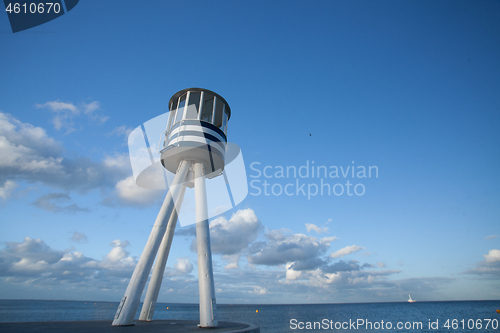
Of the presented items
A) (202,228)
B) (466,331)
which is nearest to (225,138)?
(202,228)

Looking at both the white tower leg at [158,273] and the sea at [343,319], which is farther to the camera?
the sea at [343,319]

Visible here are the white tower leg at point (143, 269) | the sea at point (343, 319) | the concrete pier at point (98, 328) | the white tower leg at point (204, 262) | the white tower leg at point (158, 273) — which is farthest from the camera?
the sea at point (343, 319)

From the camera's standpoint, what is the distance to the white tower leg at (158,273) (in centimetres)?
1559

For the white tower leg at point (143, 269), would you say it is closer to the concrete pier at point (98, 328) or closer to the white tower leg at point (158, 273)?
the concrete pier at point (98, 328)

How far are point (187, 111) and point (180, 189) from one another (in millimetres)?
5697

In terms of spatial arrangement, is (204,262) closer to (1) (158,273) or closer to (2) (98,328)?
(1) (158,273)

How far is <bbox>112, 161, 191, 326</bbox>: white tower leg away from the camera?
11961 mm

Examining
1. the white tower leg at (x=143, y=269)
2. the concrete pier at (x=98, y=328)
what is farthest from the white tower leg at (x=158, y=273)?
the concrete pier at (x=98, y=328)

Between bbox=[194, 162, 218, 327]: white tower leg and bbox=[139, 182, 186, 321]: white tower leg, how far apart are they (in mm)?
2084

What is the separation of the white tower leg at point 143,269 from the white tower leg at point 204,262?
1.57 meters

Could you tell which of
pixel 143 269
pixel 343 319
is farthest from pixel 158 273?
pixel 343 319

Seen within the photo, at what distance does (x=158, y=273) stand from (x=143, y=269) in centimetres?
386

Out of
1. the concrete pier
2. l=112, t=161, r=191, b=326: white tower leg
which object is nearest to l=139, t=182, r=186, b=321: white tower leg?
l=112, t=161, r=191, b=326: white tower leg

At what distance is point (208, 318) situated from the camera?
40.5ft
